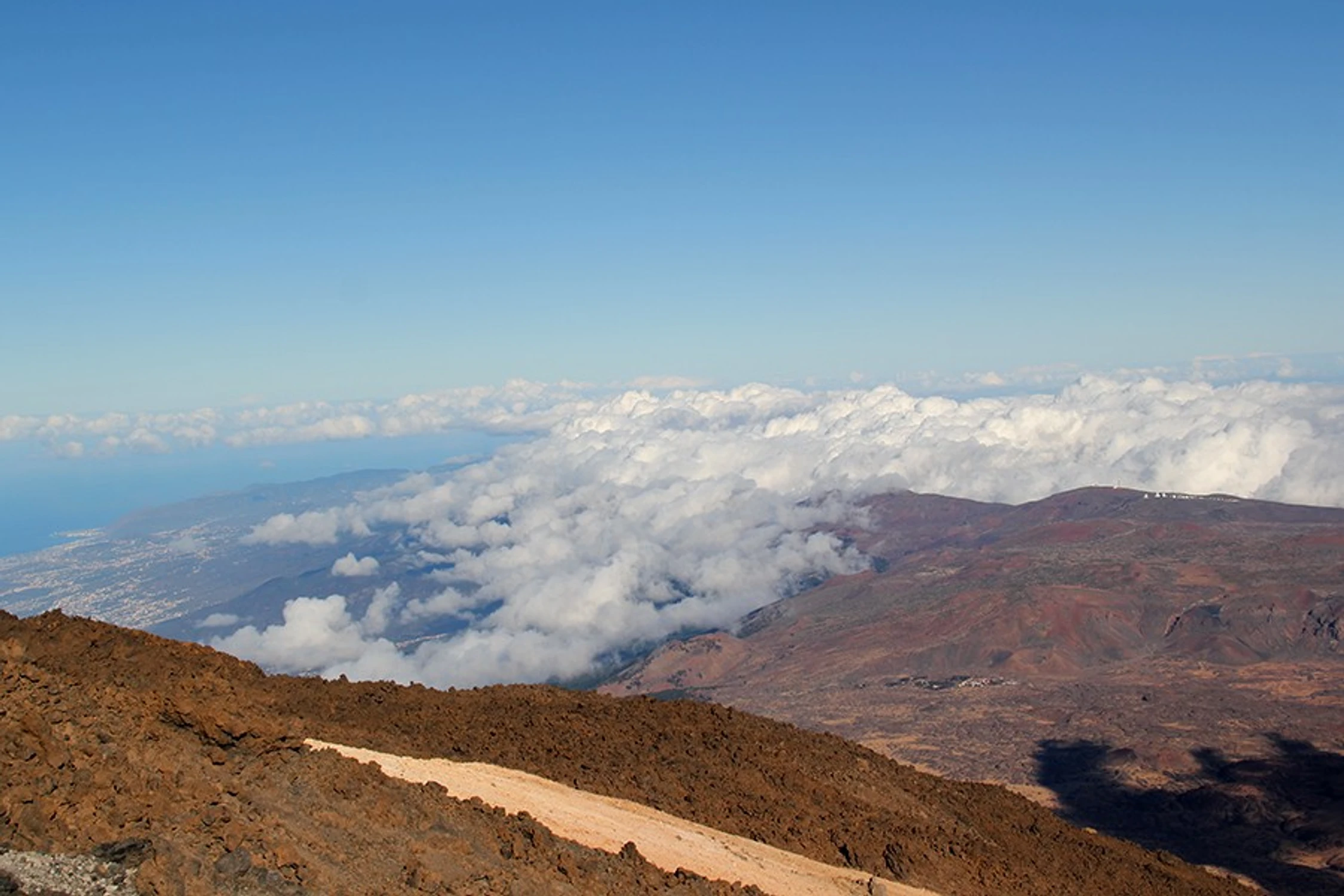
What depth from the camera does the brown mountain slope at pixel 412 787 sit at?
41.0ft

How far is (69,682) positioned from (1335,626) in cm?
14733

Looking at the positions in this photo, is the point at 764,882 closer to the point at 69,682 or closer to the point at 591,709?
the point at 591,709

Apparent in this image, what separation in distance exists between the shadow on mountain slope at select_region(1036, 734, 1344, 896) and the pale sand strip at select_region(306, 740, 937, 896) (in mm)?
39663

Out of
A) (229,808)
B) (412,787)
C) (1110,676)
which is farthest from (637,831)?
(1110,676)

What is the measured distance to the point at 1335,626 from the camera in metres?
129

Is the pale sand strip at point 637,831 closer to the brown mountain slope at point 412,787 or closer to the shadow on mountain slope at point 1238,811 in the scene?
the brown mountain slope at point 412,787

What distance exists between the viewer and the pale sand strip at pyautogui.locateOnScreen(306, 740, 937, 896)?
61.1 ft

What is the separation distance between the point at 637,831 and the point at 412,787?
16.0ft

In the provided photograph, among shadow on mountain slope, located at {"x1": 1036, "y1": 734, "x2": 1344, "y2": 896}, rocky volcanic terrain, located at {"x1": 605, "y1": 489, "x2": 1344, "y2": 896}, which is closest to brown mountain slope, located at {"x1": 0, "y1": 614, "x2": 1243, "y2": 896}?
shadow on mountain slope, located at {"x1": 1036, "y1": 734, "x2": 1344, "y2": 896}

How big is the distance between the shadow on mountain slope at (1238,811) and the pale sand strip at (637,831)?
39.7 m

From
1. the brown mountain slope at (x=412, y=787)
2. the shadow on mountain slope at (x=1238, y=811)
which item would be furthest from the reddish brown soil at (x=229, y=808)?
the shadow on mountain slope at (x=1238, y=811)

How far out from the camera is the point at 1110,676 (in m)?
124

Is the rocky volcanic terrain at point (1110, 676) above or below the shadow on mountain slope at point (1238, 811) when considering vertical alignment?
below

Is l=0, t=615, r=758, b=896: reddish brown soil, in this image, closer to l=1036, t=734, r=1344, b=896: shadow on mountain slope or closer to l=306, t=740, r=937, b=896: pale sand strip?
l=306, t=740, r=937, b=896: pale sand strip
